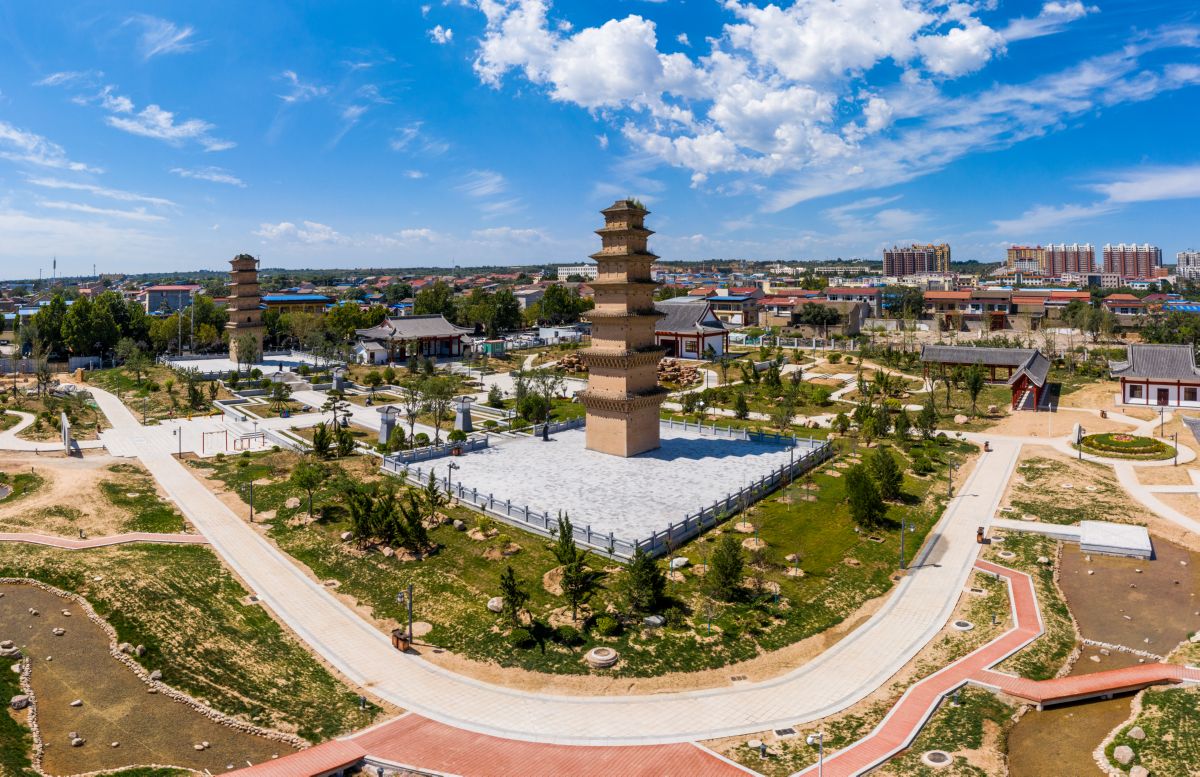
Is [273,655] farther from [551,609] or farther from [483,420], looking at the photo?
[483,420]

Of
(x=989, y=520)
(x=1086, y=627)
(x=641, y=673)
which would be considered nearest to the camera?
(x=641, y=673)

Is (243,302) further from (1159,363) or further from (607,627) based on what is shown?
(1159,363)

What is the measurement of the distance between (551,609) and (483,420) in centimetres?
3179

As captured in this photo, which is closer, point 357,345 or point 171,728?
point 171,728

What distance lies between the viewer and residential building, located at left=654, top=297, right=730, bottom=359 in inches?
3361

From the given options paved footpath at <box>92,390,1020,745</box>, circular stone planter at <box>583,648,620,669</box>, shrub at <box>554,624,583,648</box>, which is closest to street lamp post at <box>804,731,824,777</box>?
paved footpath at <box>92,390,1020,745</box>

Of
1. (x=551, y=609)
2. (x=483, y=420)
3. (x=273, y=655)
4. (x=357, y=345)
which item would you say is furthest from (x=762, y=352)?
→ (x=273, y=655)

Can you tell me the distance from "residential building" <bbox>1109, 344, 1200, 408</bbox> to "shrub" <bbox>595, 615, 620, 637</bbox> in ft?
182

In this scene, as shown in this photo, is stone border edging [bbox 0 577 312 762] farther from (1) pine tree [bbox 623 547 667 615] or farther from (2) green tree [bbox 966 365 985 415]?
(2) green tree [bbox 966 365 985 415]

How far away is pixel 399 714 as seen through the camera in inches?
781

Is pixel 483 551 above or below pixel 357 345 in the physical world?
below

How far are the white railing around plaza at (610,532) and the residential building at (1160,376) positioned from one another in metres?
34.4

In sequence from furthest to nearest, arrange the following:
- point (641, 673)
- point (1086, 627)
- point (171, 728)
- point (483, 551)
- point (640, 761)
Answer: point (483, 551)
point (1086, 627)
point (641, 673)
point (171, 728)
point (640, 761)

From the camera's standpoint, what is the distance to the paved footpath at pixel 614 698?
1931 cm
